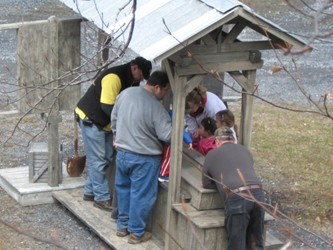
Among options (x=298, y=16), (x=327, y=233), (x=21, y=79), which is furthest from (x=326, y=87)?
(x=21, y=79)

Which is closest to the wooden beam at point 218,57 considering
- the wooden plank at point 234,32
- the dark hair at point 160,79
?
the wooden plank at point 234,32

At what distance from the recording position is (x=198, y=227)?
6.93 meters

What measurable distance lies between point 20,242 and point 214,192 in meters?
2.28

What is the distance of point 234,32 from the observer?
7.11 m

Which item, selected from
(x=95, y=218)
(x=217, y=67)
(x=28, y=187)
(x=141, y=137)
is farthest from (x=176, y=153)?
(x=28, y=187)

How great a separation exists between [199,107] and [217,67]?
3.67 feet

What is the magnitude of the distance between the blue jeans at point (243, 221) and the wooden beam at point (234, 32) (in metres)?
1.36

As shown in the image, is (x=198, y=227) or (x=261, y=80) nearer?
(x=198, y=227)

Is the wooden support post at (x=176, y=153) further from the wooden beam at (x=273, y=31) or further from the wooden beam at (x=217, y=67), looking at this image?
the wooden beam at (x=273, y=31)

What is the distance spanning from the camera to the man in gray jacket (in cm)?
734

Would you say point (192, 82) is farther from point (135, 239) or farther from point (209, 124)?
point (135, 239)

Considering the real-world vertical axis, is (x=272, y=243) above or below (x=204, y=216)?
below

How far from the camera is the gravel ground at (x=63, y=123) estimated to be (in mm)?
8312

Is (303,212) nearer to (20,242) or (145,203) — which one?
(145,203)
